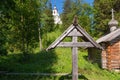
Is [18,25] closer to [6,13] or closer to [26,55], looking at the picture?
[26,55]

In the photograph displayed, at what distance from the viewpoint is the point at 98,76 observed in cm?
2505

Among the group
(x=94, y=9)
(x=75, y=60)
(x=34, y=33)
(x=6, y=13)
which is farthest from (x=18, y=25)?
(x=94, y=9)

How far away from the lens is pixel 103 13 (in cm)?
6669

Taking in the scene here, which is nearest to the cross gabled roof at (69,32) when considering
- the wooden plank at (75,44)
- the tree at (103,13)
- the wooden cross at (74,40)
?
the wooden cross at (74,40)

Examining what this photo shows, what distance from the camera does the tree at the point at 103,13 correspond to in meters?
65.4

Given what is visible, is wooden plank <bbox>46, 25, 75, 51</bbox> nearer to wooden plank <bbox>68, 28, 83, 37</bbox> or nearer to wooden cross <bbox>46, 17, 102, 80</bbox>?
wooden cross <bbox>46, 17, 102, 80</bbox>

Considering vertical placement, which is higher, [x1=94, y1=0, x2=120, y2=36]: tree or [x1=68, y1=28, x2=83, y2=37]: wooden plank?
[x1=94, y1=0, x2=120, y2=36]: tree

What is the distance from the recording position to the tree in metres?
65.4

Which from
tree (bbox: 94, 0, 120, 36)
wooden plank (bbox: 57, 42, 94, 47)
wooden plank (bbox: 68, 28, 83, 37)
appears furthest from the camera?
tree (bbox: 94, 0, 120, 36)

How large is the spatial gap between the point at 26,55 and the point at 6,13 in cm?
1775

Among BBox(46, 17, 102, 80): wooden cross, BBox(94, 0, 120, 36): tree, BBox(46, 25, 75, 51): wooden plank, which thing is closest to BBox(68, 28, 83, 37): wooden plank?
BBox(46, 17, 102, 80): wooden cross

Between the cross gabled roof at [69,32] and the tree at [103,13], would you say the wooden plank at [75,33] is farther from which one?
the tree at [103,13]

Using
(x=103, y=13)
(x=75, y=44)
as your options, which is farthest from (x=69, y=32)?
(x=103, y=13)

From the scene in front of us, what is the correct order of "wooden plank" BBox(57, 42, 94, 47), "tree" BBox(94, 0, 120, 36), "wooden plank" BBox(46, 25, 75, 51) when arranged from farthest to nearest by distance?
"tree" BBox(94, 0, 120, 36) < "wooden plank" BBox(57, 42, 94, 47) < "wooden plank" BBox(46, 25, 75, 51)
